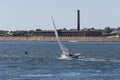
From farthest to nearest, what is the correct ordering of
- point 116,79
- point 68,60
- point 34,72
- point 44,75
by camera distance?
point 68,60
point 34,72
point 44,75
point 116,79

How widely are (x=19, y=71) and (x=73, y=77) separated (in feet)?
40.9

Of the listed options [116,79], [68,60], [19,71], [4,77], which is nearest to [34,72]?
[19,71]

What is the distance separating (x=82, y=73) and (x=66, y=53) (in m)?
34.5

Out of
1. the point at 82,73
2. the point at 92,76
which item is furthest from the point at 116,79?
the point at 82,73

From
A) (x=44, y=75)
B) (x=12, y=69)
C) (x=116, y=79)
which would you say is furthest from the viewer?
(x=12, y=69)

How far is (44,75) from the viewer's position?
77.2 metres

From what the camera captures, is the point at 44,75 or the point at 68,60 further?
the point at 68,60

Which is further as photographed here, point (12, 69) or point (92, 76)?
point (12, 69)

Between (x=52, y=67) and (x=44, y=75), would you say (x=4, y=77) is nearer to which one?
(x=44, y=75)

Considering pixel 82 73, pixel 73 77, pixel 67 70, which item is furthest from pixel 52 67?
pixel 73 77

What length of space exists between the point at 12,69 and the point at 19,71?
15.3 feet

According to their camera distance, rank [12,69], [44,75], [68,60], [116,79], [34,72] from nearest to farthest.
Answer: [116,79] < [44,75] < [34,72] < [12,69] < [68,60]

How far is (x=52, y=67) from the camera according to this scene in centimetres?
9206

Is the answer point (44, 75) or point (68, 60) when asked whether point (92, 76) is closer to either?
point (44, 75)
